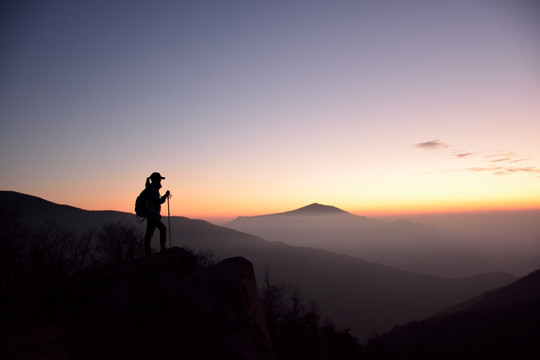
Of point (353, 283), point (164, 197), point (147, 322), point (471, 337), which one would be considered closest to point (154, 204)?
point (164, 197)

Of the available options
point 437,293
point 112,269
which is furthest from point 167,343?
point 437,293

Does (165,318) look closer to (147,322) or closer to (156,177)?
(147,322)

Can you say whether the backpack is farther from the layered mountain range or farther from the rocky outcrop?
the layered mountain range

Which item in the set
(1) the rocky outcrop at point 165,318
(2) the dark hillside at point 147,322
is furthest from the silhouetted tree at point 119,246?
(1) the rocky outcrop at point 165,318

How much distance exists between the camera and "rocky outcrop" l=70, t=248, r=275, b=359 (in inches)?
285

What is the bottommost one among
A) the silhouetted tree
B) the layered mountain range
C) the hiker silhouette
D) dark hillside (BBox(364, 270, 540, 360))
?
the layered mountain range

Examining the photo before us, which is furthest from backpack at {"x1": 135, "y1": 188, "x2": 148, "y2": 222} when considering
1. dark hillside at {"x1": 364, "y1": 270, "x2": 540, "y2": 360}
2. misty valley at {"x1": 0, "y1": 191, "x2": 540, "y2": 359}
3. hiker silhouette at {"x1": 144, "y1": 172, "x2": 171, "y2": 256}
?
dark hillside at {"x1": 364, "y1": 270, "x2": 540, "y2": 360}

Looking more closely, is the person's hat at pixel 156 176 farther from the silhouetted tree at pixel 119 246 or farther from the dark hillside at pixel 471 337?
the dark hillside at pixel 471 337

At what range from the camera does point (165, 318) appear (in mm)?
7504

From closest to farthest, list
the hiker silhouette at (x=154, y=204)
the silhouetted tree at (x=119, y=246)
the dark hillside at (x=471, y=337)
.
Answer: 1. the hiker silhouette at (x=154, y=204)
2. the silhouetted tree at (x=119, y=246)
3. the dark hillside at (x=471, y=337)

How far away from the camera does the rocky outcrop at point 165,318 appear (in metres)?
7.25

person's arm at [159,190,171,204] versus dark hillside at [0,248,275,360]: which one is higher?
person's arm at [159,190,171,204]

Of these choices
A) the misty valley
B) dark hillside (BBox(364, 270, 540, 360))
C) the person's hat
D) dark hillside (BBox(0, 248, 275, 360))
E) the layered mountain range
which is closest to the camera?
dark hillside (BBox(0, 248, 275, 360))

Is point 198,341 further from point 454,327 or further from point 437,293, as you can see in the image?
point 437,293
